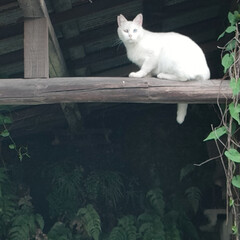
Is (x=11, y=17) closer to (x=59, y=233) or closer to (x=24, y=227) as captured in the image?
(x=24, y=227)

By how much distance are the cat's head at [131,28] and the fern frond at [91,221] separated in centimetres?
191

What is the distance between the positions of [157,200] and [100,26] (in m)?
1.93

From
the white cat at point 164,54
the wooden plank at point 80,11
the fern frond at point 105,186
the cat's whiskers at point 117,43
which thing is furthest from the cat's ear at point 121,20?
the fern frond at point 105,186

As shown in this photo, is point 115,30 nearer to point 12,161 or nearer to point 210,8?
point 210,8

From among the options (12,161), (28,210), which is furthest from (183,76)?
(12,161)

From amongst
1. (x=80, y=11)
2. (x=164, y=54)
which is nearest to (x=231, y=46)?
(x=164, y=54)

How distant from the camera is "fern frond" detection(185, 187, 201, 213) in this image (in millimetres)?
6109

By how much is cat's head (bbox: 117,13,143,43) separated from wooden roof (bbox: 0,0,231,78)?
234mm

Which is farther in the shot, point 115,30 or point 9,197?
point 9,197

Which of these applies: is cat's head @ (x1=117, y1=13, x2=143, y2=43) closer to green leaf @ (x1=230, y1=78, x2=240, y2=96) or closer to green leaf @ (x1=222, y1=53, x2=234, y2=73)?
green leaf @ (x1=222, y1=53, x2=234, y2=73)

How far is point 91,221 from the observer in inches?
234

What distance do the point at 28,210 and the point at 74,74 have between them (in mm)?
1526

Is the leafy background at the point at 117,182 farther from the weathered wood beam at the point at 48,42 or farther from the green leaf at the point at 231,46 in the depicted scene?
the green leaf at the point at 231,46

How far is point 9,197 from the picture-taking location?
6.14 metres
